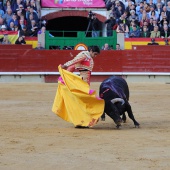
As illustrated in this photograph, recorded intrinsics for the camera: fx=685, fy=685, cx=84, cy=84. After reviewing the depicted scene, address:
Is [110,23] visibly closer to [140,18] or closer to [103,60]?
[140,18]

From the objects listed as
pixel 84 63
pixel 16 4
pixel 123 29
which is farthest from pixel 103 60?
pixel 84 63

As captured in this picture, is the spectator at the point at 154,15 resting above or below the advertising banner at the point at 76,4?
below

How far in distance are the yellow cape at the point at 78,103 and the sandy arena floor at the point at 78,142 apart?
5.6 inches

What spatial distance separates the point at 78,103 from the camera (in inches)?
320

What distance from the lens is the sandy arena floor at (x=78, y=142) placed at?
224 inches

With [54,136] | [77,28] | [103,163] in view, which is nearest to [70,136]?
[54,136]

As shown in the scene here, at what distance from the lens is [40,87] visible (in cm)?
1520

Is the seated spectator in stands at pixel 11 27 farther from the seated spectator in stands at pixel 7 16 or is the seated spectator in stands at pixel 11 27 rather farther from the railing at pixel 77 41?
the railing at pixel 77 41

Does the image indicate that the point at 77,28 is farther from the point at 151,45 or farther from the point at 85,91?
the point at 85,91

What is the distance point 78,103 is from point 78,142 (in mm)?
1300

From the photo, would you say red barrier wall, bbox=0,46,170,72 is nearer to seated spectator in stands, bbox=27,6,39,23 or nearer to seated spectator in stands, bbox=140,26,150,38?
seated spectator in stands, bbox=140,26,150,38

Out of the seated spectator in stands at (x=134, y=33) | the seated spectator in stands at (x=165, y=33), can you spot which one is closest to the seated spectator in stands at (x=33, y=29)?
the seated spectator in stands at (x=134, y=33)

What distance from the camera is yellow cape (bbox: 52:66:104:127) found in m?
8.06

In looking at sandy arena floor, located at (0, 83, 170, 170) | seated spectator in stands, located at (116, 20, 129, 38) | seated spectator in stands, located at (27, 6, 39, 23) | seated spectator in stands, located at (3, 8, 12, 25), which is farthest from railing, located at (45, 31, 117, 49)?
sandy arena floor, located at (0, 83, 170, 170)
